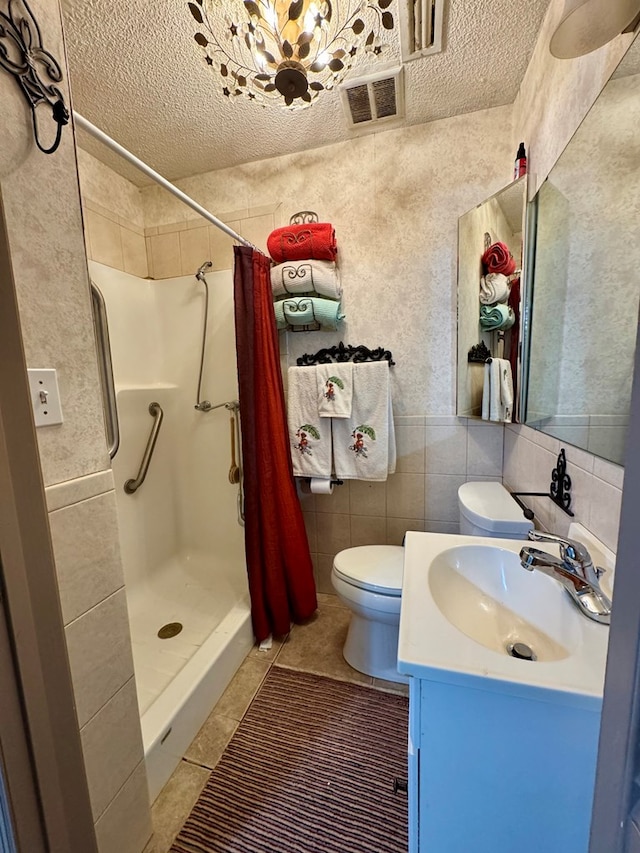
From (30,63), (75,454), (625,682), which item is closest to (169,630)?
(75,454)

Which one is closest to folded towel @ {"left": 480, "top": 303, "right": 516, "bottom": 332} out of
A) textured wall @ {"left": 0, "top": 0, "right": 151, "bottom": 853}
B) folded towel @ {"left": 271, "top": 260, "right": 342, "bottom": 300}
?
folded towel @ {"left": 271, "top": 260, "right": 342, "bottom": 300}

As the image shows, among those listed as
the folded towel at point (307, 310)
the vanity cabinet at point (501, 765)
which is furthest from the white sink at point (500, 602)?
the folded towel at point (307, 310)

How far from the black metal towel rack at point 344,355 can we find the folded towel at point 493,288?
1.63 feet

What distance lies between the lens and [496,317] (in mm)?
1419

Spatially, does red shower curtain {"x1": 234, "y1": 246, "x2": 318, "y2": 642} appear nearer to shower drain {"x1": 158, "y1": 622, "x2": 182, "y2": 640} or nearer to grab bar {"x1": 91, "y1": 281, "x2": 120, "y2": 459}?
shower drain {"x1": 158, "y1": 622, "x2": 182, "y2": 640}

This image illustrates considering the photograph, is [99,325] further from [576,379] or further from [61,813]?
[576,379]

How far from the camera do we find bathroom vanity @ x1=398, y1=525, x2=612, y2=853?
56 cm

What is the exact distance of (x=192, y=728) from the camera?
1227mm

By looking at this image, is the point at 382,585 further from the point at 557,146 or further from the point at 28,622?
the point at 557,146

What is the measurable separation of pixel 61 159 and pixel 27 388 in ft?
1.78

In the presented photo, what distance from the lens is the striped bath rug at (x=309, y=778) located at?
0.97 m

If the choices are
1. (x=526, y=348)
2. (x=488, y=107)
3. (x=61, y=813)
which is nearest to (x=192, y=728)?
(x=61, y=813)

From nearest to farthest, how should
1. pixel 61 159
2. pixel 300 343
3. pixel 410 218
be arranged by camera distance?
pixel 61 159, pixel 410 218, pixel 300 343

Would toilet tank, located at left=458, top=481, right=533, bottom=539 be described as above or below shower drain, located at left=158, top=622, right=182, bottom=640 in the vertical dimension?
above
